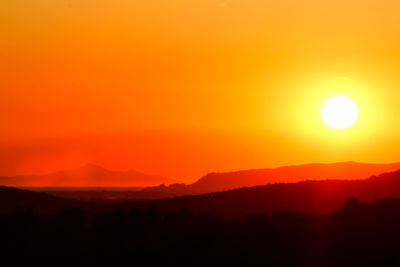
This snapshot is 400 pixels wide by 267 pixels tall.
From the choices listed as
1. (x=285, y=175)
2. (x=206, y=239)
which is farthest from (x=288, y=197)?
(x=285, y=175)

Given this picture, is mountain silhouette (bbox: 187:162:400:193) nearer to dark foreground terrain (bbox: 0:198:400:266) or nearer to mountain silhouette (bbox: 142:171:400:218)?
mountain silhouette (bbox: 142:171:400:218)

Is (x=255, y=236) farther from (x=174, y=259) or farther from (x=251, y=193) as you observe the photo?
(x=251, y=193)

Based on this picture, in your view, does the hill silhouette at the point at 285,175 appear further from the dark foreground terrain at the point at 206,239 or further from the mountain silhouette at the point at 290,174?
the dark foreground terrain at the point at 206,239

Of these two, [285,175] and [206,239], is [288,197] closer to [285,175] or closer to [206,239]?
[206,239]

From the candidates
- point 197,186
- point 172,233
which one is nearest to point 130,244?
point 172,233

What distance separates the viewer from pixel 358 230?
34844 millimetres

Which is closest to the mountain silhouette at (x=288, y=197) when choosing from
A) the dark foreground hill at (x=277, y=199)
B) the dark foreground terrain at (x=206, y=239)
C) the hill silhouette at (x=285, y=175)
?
the dark foreground hill at (x=277, y=199)

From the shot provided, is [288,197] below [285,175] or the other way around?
below

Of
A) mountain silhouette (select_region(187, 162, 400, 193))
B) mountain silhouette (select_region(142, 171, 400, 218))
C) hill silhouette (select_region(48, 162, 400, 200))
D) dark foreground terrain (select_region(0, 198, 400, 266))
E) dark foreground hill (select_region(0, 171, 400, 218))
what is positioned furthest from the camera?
mountain silhouette (select_region(187, 162, 400, 193))

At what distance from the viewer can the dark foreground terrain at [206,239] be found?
31.7 meters

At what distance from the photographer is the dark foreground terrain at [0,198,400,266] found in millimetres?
31734

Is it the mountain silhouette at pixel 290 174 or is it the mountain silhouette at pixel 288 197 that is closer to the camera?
the mountain silhouette at pixel 288 197

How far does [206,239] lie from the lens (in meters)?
33.5

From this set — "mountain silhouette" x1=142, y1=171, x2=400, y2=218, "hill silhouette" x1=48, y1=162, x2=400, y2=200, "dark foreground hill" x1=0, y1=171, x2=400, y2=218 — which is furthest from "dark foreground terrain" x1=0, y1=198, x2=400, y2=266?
"hill silhouette" x1=48, y1=162, x2=400, y2=200
